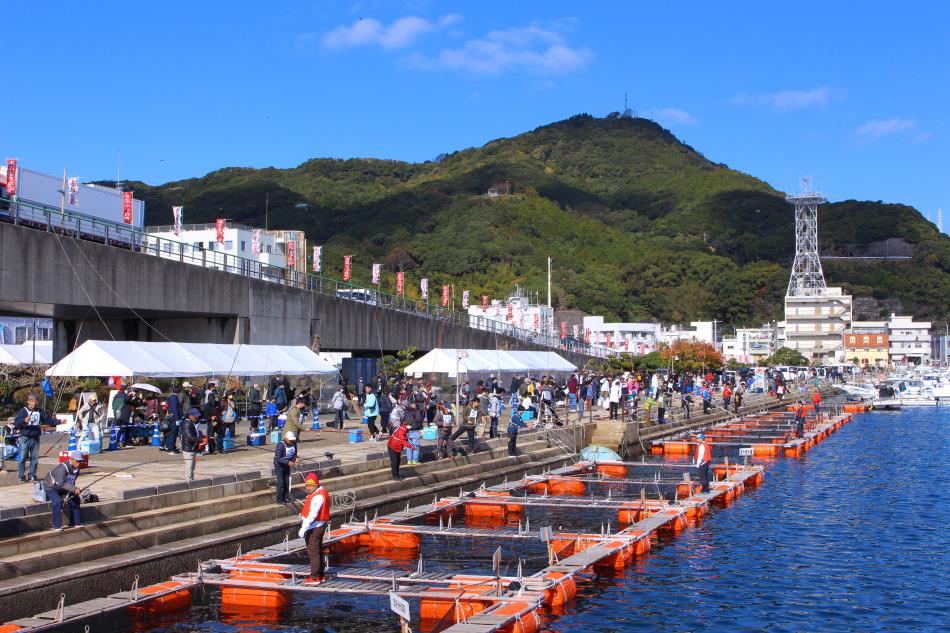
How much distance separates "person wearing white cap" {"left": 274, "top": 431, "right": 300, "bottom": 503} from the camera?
64.7 feet

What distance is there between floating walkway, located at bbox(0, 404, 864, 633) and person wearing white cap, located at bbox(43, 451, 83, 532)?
1.64m

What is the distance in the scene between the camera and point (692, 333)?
425 feet

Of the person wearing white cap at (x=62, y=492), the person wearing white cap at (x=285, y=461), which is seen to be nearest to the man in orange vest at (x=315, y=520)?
the person wearing white cap at (x=285, y=461)

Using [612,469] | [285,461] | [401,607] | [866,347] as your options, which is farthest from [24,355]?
[866,347]

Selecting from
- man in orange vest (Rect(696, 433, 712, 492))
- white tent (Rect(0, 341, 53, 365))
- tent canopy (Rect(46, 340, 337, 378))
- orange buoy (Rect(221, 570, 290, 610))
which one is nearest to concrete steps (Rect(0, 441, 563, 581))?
orange buoy (Rect(221, 570, 290, 610))

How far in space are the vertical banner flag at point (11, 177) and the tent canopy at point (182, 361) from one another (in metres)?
9.47

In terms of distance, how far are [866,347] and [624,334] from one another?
41935 mm

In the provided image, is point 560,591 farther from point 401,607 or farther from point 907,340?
point 907,340

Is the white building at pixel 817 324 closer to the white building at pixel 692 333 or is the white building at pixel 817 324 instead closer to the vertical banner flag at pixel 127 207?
the white building at pixel 692 333

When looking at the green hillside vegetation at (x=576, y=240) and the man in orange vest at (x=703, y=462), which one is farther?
the green hillside vegetation at (x=576, y=240)

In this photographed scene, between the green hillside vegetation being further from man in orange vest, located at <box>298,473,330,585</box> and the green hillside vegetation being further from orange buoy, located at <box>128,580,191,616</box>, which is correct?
orange buoy, located at <box>128,580,191,616</box>

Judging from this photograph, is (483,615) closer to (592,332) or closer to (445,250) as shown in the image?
(592,332)

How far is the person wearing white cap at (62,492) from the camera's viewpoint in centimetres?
1574

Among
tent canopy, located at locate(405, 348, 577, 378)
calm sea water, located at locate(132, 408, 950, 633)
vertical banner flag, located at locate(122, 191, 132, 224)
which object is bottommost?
calm sea water, located at locate(132, 408, 950, 633)
